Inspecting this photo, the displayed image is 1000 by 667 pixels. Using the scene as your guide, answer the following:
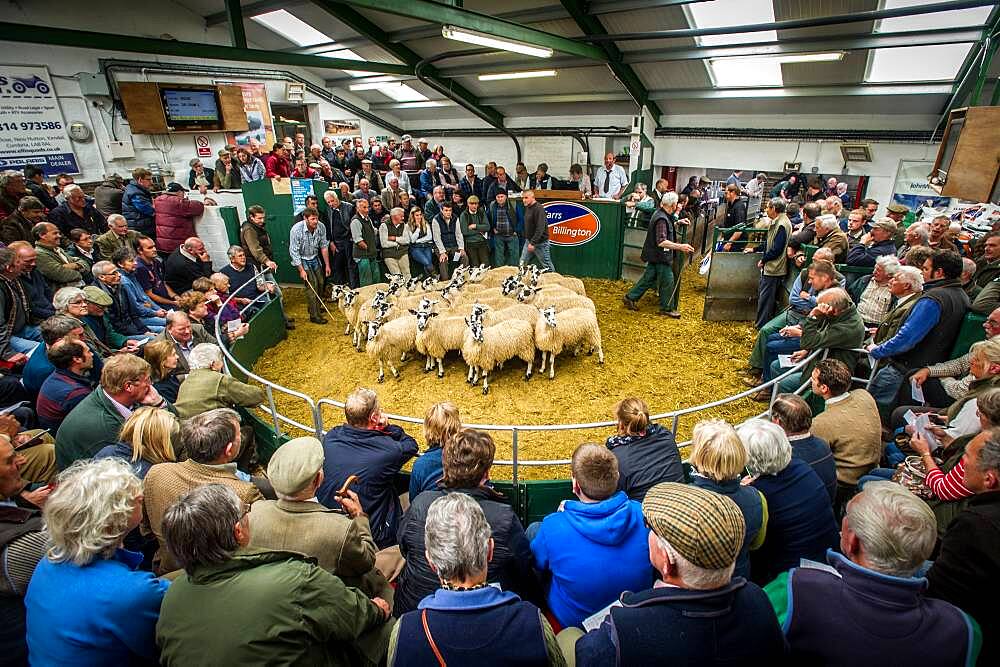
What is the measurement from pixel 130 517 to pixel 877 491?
2.91 m

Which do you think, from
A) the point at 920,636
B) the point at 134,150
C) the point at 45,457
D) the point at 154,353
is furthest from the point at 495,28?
the point at 134,150

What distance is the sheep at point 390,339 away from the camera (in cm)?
677

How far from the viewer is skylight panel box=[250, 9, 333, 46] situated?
13.4 meters

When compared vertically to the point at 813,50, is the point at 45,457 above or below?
below

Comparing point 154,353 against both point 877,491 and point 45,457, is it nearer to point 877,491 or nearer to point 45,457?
point 45,457

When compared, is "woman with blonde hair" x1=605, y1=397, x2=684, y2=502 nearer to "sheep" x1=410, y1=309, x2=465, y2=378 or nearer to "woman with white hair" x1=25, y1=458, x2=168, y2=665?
"woman with white hair" x1=25, y1=458, x2=168, y2=665

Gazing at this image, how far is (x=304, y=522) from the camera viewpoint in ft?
7.54

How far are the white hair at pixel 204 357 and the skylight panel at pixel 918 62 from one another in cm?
1338

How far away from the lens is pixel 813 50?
9820 mm

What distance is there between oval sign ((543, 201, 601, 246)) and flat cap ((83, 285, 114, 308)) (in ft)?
26.5

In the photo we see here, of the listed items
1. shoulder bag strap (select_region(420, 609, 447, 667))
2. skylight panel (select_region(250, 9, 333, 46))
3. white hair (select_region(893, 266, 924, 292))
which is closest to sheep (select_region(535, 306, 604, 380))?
white hair (select_region(893, 266, 924, 292))

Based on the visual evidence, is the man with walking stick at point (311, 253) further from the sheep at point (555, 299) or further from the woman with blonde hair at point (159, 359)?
the woman with blonde hair at point (159, 359)

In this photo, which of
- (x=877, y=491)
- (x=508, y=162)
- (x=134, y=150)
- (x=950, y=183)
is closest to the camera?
(x=877, y=491)

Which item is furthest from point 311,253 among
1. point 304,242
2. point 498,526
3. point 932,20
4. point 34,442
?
point 932,20
